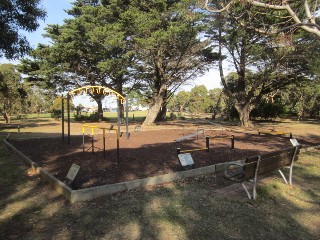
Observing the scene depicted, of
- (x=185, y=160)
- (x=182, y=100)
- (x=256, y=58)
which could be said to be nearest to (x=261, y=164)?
(x=185, y=160)

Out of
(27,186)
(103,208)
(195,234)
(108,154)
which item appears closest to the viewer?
(195,234)

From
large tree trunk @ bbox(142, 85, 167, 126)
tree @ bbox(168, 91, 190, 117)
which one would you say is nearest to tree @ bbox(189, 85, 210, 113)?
tree @ bbox(168, 91, 190, 117)

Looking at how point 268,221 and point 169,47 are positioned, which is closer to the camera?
point 268,221

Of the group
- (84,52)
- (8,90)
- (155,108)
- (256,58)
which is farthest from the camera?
(84,52)

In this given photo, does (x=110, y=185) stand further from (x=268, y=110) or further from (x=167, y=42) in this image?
(x=268, y=110)

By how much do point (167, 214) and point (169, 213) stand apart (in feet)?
0.17

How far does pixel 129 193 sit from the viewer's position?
18.7ft

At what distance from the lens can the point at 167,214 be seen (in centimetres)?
467

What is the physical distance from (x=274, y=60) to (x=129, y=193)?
61.5 feet

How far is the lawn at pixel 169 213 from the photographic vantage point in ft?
13.3

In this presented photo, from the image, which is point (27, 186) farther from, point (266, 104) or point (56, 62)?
point (266, 104)

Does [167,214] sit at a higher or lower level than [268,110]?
lower

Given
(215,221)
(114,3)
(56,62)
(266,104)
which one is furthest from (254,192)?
(266,104)

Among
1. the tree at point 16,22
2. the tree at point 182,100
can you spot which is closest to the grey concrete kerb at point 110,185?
the tree at point 16,22
